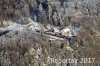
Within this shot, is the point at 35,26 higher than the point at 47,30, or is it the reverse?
the point at 35,26

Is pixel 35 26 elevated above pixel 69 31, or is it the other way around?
pixel 35 26

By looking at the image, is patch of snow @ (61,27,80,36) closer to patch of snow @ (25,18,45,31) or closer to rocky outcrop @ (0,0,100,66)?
rocky outcrop @ (0,0,100,66)

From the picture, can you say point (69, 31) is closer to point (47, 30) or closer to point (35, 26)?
point (47, 30)

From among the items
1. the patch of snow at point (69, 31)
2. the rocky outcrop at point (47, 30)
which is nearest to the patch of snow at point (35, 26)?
the rocky outcrop at point (47, 30)

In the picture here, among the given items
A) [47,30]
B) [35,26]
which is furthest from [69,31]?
[35,26]

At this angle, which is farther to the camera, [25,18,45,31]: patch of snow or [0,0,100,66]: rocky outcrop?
[25,18,45,31]: patch of snow

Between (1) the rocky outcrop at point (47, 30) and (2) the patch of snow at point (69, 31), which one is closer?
(1) the rocky outcrop at point (47, 30)

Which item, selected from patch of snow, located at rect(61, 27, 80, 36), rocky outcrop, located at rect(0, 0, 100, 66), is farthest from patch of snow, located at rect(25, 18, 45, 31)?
patch of snow, located at rect(61, 27, 80, 36)

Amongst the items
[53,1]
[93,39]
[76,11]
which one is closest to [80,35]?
[93,39]

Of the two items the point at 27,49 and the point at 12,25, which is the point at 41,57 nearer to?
the point at 27,49

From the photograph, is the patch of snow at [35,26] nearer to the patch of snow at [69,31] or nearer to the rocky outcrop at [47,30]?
the rocky outcrop at [47,30]

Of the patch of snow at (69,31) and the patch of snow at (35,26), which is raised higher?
the patch of snow at (35,26)
